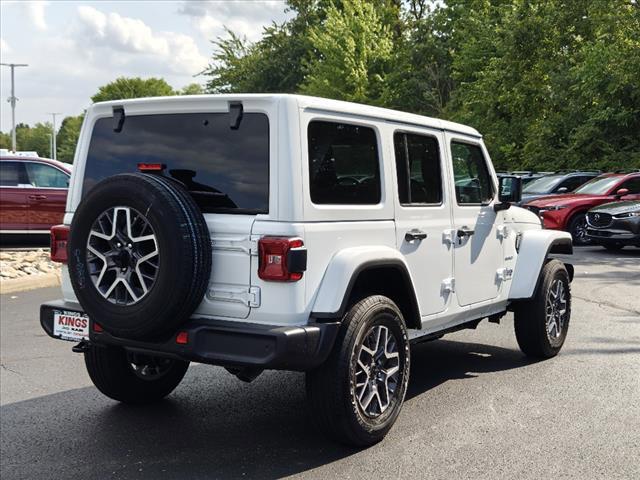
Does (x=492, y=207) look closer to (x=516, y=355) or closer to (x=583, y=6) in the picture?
(x=516, y=355)

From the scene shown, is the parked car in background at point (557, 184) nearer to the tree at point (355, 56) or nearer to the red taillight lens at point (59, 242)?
the red taillight lens at point (59, 242)

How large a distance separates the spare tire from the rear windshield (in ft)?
0.47

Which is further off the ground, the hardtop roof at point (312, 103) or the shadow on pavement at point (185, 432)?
the hardtop roof at point (312, 103)

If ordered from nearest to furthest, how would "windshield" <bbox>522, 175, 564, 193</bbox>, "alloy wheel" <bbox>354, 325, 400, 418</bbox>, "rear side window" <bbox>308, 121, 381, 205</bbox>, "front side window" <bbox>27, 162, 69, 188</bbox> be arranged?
"rear side window" <bbox>308, 121, 381, 205</bbox>
"alloy wheel" <bbox>354, 325, 400, 418</bbox>
"front side window" <bbox>27, 162, 69, 188</bbox>
"windshield" <bbox>522, 175, 564, 193</bbox>

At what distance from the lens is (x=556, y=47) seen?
27234mm

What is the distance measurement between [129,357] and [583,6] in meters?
24.5

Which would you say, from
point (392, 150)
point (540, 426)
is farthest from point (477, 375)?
point (392, 150)

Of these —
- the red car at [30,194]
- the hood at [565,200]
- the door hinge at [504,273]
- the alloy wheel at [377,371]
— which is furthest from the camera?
the hood at [565,200]

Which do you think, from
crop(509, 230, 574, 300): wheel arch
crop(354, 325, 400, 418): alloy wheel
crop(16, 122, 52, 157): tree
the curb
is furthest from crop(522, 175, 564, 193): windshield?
crop(16, 122, 52, 157): tree

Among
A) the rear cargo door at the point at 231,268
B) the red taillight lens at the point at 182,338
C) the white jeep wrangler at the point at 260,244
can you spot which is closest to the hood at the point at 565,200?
the white jeep wrangler at the point at 260,244

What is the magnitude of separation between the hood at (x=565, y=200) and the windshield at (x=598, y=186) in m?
0.30

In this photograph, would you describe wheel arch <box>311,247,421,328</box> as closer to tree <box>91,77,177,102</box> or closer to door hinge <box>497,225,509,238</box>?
door hinge <box>497,225,509,238</box>

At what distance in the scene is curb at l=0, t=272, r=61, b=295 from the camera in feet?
33.2

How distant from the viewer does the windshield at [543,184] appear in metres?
18.1
